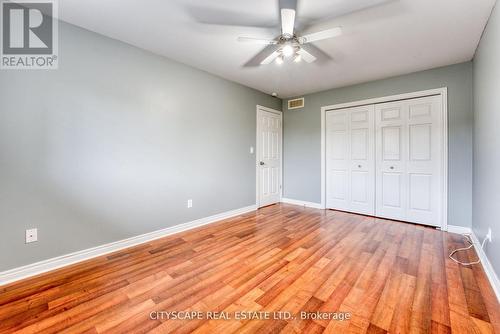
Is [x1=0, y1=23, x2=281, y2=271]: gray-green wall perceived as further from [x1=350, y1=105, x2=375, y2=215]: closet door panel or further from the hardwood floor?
[x1=350, y1=105, x2=375, y2=215]: closet door panel

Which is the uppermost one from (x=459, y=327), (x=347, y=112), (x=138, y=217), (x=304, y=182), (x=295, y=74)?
(x=295, y=74)

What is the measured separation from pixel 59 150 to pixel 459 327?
3504 millimetres

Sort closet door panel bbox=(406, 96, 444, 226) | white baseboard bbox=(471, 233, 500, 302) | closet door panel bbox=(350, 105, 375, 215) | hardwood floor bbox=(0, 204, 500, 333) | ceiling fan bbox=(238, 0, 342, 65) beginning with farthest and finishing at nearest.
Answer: closet door panel bbox=(350, 105, 375, 215) → closet door panel bbox=(406, 96, 444, 226) → ceiling fan bbox=(238, 0, 342, 65) → white baseboard bbox=(471, 233, 500, 302) → hardwood floor bbox=(0, 204, 500, 333)

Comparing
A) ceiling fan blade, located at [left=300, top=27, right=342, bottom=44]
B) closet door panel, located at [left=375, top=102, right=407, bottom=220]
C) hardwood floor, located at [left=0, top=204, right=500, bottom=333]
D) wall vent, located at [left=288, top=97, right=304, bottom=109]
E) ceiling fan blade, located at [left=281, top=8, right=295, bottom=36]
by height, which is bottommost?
hardwood floor, located at [left=0, top=204, right=500, bottom=333]

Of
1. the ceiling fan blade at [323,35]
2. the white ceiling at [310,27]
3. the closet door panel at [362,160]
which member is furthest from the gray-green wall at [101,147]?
the closet door panel at [362,160]

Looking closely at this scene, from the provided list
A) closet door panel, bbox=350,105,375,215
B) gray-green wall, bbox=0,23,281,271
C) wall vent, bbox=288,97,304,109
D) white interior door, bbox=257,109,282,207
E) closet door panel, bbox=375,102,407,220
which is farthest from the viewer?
wall vent, bbox=288,97,304,109

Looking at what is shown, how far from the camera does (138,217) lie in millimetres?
2701

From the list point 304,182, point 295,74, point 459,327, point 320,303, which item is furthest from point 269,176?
point 459,327

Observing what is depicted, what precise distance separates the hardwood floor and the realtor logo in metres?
1.99

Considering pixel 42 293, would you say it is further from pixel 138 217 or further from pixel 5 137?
pixel 5 137

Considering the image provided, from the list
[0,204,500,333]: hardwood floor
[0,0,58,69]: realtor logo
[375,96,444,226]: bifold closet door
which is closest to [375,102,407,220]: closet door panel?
[375,96,444,226]: bifold closet door

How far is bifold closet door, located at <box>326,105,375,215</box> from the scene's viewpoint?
3.88m

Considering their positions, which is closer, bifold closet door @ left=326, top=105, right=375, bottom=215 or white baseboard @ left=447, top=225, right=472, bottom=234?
white baseboard @ left=447, top=225, right=472, bottom=234

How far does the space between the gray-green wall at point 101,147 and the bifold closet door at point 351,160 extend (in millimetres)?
2301
